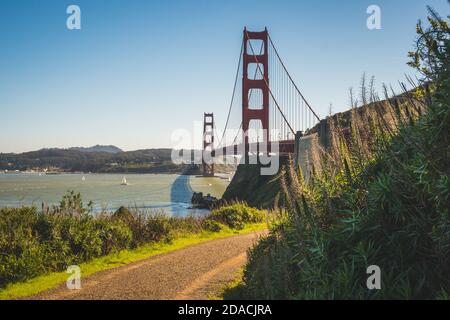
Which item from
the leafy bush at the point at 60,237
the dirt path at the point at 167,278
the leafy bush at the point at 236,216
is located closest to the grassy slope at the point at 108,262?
the leafy bush at the point at 60,237

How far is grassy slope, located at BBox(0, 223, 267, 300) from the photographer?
8.80 metres

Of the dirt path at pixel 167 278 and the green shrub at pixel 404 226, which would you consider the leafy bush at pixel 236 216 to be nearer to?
the dirt path at pixel 167 278

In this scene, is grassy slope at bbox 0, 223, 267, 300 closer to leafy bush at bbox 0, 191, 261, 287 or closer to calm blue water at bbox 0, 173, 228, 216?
leafy bush at bbox 0, 191, 261, 287

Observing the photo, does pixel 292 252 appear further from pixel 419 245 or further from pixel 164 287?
pixel 164 287

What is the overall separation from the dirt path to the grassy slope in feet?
1.48

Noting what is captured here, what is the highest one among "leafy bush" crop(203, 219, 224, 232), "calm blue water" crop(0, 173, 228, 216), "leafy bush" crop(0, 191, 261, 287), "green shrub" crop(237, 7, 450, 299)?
A: "green shrub" crop(237, 7, 450, 299)

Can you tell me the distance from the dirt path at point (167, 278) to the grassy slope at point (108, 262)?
451mm

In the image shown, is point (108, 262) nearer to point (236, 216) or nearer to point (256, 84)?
point (236, 216)

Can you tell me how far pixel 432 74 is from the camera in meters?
4.20

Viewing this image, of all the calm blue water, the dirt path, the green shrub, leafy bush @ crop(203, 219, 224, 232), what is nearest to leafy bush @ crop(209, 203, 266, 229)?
leafy bush @ crop(203, 219, 224, 232)

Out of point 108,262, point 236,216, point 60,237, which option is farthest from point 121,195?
point 60,237

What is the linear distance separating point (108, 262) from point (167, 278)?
109 inches

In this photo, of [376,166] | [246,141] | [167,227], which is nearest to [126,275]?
[167,227]

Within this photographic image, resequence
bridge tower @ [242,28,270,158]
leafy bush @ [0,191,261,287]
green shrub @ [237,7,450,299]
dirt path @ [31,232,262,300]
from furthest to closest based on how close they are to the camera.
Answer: bridge tower @ [242,28,270,158] < leafy bush @ [0,191,261,287] < dirt path @ [31,232,262,300] < green shrub @ [237,7,450,299]
